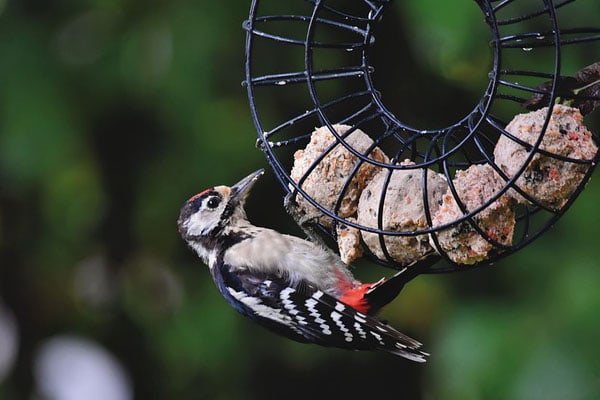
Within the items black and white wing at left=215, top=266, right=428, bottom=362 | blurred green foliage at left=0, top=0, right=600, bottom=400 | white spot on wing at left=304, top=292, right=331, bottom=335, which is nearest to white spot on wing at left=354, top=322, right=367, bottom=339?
black and white wing at left=215, top=266, right=428, bottom=362

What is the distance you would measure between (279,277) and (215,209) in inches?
11.6

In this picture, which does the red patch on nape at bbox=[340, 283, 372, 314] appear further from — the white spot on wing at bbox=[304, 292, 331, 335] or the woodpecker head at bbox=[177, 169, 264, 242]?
the woodpecker head at bbox=[177, 169, 264, 242]

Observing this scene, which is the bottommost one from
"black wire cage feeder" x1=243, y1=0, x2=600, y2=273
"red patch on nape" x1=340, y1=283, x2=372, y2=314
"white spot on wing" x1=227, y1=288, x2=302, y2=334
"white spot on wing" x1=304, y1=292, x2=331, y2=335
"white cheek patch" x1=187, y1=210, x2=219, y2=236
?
"white spot on wing" x1=227, y1=288, x2=302, y2=334

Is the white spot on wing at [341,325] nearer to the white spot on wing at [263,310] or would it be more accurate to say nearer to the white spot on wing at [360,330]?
the white spot on wing at [360,330]

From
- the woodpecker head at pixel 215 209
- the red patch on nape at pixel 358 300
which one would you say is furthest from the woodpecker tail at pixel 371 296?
the woodpecker head at pixel 215 209

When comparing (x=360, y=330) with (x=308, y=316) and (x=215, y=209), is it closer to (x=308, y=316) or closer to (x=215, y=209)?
(x=308, y=316)

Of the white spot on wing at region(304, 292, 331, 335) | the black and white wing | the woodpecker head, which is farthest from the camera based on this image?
the woodpecker head

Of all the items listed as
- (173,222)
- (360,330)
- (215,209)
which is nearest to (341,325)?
(360,330)

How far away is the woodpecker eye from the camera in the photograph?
9.72 feet

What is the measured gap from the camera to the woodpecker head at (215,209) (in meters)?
2.97

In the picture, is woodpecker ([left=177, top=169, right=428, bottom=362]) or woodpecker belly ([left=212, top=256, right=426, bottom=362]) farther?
woodpecker ([left=177, top=169, right=428, bottom=362])

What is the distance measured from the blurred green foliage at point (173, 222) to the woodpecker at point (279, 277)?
1.31ft

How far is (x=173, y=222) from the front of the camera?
13.3 feet

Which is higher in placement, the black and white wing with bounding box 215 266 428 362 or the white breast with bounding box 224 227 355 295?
the white breast with bounding box 224 227 355 295
